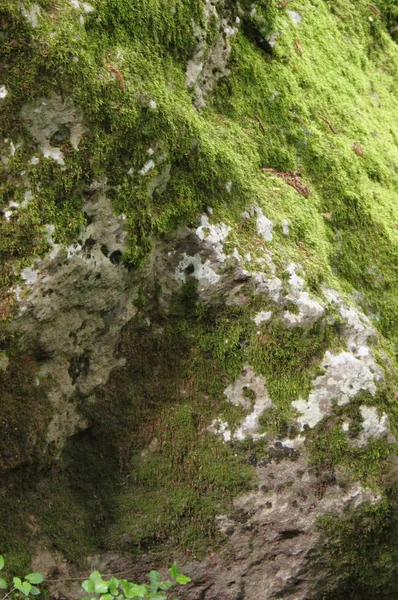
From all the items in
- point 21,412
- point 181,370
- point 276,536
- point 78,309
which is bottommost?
point 21,412

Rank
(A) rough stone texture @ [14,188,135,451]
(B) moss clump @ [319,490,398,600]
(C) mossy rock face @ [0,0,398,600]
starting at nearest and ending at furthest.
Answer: (A) rough stone texture @ [14,188,135,451], (C) mossy rock face @ [0,0,398,600], (B) moss clump @ [319,490,398,600]

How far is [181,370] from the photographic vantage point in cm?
436

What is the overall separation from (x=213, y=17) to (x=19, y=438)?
10.8ft

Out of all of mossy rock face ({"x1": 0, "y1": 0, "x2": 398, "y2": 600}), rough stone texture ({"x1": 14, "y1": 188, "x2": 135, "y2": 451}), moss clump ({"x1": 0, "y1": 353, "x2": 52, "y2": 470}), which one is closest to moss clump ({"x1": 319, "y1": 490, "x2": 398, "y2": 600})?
mossy rock face ({"x1": 0, "y1": 0, "x2": 398, "y2": 600})

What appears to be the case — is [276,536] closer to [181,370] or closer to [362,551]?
[362,551]

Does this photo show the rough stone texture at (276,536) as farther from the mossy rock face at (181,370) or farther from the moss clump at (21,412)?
the moss clump at (21,412)

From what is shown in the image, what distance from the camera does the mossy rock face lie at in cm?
379

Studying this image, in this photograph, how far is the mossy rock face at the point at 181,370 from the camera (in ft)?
12.4

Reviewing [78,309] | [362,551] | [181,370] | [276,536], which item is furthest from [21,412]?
[362,551]

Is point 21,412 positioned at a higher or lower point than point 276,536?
lower

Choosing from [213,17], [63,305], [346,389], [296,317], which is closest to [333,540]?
[346,389]

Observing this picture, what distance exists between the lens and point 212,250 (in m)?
4.16

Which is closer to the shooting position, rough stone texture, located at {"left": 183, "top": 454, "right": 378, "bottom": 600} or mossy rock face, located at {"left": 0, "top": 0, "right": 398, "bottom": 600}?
mossy rock face, located at {"left": 0, "top": 0, "right": 398, "bottom": 600}

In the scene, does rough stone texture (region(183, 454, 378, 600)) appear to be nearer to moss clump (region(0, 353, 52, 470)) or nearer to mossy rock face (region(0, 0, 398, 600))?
mossy rock face (region(0, 0, 398, 600))
